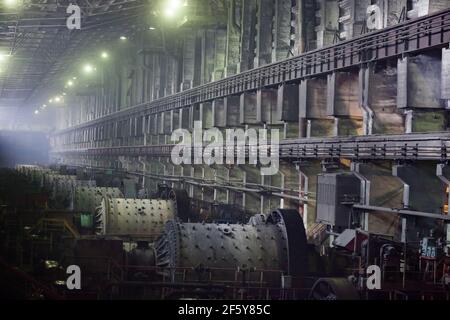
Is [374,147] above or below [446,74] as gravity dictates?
below

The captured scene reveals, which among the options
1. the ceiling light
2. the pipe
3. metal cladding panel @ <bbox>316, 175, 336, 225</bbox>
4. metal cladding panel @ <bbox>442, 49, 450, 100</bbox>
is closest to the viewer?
the pipe

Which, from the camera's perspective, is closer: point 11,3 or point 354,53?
point 354,53

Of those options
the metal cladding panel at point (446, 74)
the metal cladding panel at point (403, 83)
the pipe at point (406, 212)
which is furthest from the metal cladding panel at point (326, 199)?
the metal cladding panel at point (446, 74)

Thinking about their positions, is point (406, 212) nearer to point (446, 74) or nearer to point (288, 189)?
point (446, 74)

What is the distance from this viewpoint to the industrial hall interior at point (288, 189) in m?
15.0

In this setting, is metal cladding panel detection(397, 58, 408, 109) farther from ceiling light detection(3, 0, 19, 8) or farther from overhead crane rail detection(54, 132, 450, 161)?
ceiling light detection(3, 0, 19, 8)

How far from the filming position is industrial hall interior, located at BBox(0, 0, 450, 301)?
15047 millimetres

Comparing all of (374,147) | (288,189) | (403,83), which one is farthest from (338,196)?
(288,189)

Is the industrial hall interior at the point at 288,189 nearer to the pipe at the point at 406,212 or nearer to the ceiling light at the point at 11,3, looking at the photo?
the pipe at the point at 406,212

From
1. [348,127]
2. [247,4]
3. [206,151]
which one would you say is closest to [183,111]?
[206,151]

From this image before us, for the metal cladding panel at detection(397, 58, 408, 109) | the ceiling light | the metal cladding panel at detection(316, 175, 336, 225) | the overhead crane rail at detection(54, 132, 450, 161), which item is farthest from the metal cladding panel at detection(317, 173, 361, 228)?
the ceiling light

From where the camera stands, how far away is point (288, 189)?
Result: 26.2 meters

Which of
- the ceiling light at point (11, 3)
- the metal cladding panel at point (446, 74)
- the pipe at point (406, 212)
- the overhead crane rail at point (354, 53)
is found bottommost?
the pipe at point (406, 212)

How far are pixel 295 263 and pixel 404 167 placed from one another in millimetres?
4675
